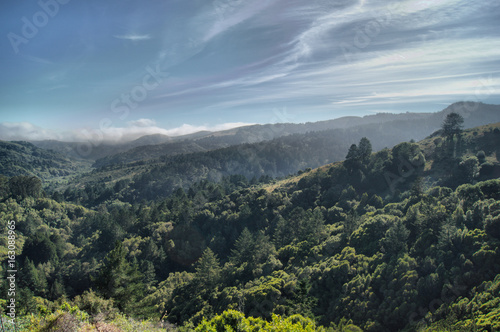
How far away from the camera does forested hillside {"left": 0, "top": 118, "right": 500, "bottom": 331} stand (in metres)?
29.4

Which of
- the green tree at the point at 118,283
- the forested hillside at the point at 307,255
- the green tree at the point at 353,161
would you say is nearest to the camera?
the green tree at the point at 118,283

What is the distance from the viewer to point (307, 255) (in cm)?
5497

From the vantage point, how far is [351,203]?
77.4m

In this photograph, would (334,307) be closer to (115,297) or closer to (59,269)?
(115,297)

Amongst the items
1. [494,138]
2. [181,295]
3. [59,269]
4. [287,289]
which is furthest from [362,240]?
[59,269]

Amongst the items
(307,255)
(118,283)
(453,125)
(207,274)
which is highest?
(453,125)

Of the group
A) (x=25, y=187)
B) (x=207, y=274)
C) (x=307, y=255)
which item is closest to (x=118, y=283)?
(x=207, y=274)

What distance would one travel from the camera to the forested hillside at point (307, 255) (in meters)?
29.4

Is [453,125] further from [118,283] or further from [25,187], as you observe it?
[25,187]

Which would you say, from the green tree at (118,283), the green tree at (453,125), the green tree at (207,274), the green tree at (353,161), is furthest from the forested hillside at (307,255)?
the green tree at (453,125)

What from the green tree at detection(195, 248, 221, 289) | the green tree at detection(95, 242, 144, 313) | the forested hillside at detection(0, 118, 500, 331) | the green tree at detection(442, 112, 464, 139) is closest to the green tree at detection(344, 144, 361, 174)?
the forested hillside at detection(0, 118, 500, 331)

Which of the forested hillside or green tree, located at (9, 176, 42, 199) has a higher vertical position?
green tree, located at (9, 176, 42, 199)

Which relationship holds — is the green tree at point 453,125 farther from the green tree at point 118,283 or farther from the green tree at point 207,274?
A: the green tree at point 118,283

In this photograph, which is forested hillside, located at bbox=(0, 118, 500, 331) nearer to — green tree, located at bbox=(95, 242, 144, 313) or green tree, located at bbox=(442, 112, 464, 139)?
green tree, located at bbox=(95, 242, 144, 313)
